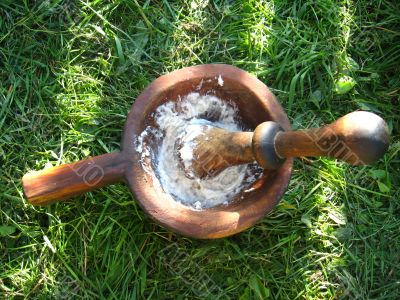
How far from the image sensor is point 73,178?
1.62m

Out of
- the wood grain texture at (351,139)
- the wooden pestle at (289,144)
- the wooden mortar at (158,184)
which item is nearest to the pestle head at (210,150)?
the wooden pestle at (289,144)

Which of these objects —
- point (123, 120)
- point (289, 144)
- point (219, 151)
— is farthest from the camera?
point (123, 120)

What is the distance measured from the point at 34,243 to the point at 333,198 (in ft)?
3.67

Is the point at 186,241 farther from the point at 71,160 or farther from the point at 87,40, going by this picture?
the point at 87,40

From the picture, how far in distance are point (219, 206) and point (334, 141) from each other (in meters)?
0.58

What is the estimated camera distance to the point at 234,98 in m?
1.87

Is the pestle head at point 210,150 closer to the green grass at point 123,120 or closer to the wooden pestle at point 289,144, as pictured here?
the wooden pestle at point 289,144

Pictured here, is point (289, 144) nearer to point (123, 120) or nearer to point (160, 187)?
point (160, 187)

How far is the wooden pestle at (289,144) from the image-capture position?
1276 mm

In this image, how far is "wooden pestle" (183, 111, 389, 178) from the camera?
1.28 meters

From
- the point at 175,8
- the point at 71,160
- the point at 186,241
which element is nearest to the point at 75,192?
the point at 71,160

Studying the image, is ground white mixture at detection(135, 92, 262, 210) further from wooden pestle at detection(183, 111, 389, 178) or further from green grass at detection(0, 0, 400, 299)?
green grass at detection(0, 0, 400, 299)

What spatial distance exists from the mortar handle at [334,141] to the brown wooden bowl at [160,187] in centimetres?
22

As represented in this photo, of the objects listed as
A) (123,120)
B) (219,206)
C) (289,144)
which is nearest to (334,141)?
(289,144)
